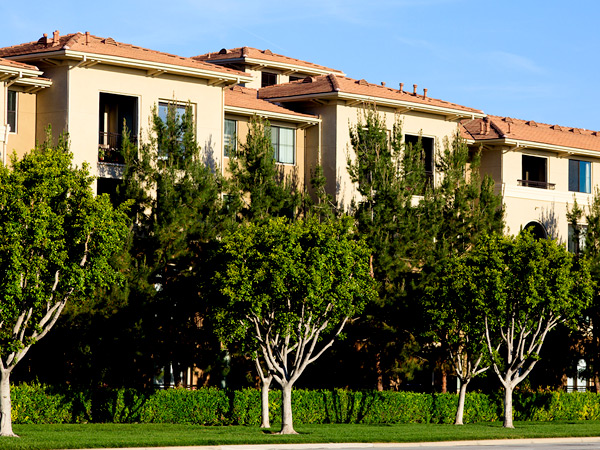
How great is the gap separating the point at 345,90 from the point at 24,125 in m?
13.3

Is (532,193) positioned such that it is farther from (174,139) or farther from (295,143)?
(174,139)

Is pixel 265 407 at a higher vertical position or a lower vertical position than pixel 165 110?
lower

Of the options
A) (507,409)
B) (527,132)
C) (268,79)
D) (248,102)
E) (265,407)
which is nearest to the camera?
(265,407)

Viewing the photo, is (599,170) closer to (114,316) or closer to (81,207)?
(114,316)

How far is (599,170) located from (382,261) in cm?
1950

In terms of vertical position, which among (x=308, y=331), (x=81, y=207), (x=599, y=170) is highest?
(x=599, y=170)

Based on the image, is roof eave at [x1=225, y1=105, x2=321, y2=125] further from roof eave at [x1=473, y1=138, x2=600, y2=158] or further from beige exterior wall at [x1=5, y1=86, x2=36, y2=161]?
roof eave at [x1=473, y1=138, x2=600, y2=158]

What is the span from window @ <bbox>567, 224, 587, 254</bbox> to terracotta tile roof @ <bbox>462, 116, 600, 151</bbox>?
13.5 ft

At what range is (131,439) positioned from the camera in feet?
94.3

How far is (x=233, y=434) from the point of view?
32.5 metres

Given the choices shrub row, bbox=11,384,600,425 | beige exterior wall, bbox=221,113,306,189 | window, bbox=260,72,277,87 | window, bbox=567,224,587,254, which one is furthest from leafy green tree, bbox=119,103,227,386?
window, bbox=567,224,587,254

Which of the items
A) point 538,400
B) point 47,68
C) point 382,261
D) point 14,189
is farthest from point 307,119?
point 14,189

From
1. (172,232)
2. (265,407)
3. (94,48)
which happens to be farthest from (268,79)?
(265,407)

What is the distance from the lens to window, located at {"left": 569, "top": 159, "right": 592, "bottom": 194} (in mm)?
54812
